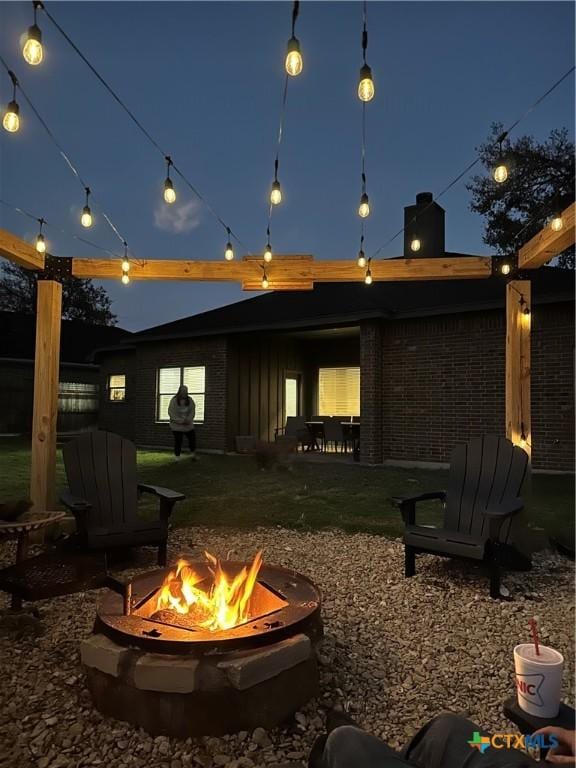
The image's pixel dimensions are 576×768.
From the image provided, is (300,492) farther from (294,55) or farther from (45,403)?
(294,55)

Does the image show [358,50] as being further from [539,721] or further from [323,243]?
[323,243]

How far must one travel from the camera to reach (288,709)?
2.21m

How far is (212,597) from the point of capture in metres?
2.61

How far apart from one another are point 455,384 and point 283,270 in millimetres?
5628

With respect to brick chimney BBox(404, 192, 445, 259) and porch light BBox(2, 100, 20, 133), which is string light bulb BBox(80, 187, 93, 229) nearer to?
porch light BBox(2, 100, 20, 133)

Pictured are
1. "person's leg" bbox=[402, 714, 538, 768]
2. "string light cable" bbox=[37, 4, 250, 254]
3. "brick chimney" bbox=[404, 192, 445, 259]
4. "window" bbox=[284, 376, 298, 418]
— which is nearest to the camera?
"person's leg" bbox=[402, 714, 538, 768]

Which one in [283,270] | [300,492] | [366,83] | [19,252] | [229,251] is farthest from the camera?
[300,492]

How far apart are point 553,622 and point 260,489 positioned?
4.95 m

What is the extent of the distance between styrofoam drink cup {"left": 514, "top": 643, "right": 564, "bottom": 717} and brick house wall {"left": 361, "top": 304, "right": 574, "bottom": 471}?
8217 mm

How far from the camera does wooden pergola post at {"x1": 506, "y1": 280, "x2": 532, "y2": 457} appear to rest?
5.05 m

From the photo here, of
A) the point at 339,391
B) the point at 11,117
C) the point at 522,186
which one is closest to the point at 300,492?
the point at 11,117

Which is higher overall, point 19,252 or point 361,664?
point 19,252

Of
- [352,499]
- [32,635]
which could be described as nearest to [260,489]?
[352,499]

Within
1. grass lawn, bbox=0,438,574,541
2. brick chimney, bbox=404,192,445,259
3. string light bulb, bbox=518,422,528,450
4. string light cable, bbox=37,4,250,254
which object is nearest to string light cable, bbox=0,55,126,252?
string light cable, bbox=37,4,250,254
